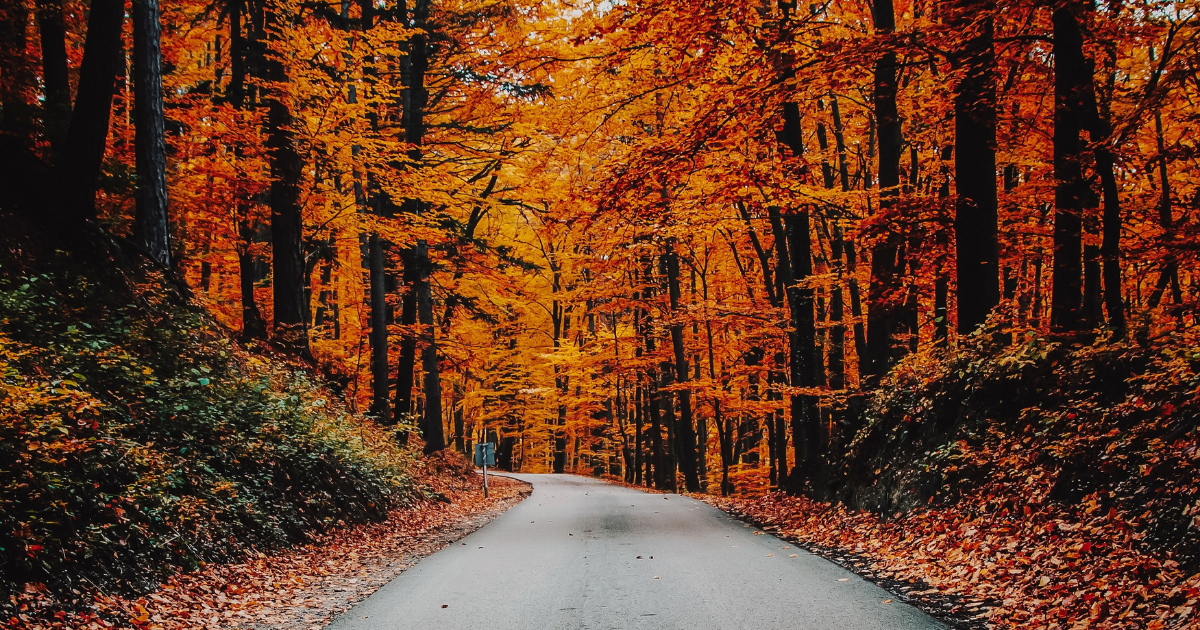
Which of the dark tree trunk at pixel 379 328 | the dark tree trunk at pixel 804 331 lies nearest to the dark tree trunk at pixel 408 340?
the dark tree trunk at pixel 379 328

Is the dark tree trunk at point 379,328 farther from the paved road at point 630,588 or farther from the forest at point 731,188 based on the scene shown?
the paved road at point 630,588

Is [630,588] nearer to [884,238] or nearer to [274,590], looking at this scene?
[274,590]

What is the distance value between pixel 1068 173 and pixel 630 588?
24.9 ft

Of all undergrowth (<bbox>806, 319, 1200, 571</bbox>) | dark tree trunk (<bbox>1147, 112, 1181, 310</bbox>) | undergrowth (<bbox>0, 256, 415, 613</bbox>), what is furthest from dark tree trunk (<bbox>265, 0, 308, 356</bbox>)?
dark tree trunk (<bbox>1147, 112, 1181, 310</bbox>)

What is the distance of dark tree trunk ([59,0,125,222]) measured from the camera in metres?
10.1

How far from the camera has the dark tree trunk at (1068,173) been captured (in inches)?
343

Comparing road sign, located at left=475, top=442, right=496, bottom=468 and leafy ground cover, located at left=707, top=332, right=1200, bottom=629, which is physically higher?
leafy ground cover, located at left=707, top=332, right=1200, bottom=629

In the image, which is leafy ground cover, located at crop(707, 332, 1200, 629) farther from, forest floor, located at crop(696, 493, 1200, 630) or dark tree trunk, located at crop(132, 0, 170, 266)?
dark tree trunk, located at crop(132, 0, 170, 266)

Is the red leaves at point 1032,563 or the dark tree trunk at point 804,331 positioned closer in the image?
the red leaves at point 1032,563

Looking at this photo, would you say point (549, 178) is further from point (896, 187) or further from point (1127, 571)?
point (1127, 571)

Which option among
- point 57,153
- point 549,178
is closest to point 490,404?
point 549,178

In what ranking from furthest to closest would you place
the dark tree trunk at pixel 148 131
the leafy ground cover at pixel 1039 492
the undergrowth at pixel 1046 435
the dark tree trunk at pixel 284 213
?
1. the dark tree trunk at pixel 284 213
2. the dark tree trunk at pixel 148 131
3. the undergrowth at pixel 1046 435
4. the leafy ground cover at pixel 1039 492

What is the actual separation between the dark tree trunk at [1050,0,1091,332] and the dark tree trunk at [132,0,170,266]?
13.2 metres

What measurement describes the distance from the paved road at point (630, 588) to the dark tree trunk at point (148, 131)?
7.39m
